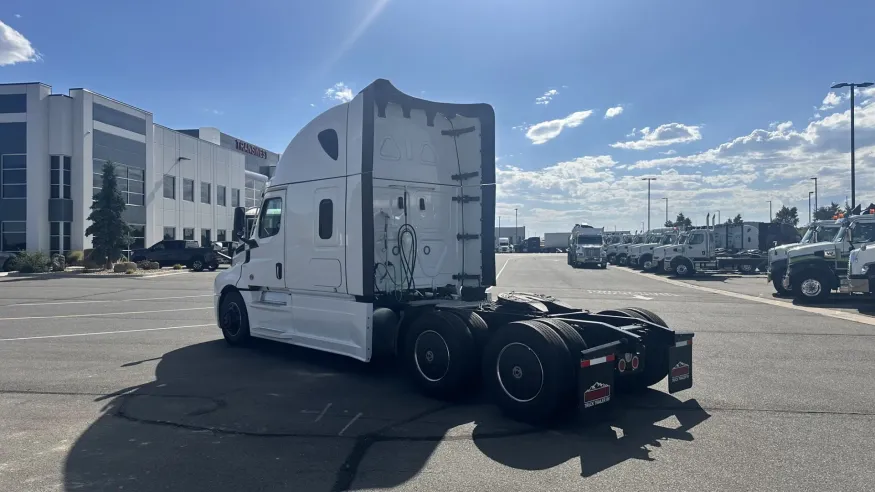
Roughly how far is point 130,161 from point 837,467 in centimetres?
4214

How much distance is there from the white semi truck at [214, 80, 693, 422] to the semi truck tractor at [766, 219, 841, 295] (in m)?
14.4

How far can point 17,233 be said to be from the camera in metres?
33.5

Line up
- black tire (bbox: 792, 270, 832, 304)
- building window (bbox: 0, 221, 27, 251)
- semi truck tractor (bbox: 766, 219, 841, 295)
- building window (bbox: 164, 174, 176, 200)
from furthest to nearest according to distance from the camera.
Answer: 1. building window (bbox: 164, 174, 176, 200)
2. building window (bbox: 0, 221, 27, 251)
3. semi truck tractor (bbox: 766, 219, 841, 295)
4. black tire (bbox: 792, 270, 832, 304)

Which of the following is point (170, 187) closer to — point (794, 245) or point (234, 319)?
point (234, 319)

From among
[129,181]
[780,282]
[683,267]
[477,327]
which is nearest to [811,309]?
[780,282]

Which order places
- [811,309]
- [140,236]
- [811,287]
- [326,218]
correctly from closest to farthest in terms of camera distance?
[326,218], [811,309], [811,287], [140,236]

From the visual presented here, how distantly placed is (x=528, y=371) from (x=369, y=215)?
2.67 meters

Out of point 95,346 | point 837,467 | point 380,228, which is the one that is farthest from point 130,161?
point 837,467

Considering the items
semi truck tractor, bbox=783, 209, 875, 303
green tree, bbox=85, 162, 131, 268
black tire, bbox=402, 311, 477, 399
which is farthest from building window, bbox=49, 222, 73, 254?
semi truck tractor, bbox=783, 209, 875, 303

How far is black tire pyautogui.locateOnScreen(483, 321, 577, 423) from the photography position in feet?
16.9

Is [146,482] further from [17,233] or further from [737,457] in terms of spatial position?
[17,233]

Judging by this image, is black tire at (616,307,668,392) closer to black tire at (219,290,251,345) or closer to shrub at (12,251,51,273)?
black tire at (219,290,251,345)

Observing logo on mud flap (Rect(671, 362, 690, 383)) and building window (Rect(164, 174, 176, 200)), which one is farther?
building window (Rect(164, 174, 176, 200))

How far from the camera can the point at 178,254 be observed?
34344 millimetres
